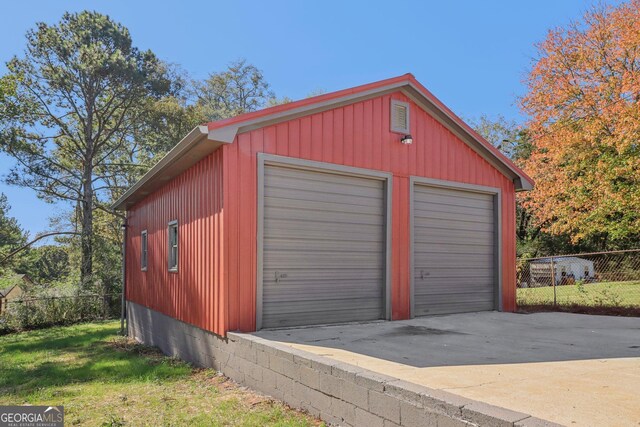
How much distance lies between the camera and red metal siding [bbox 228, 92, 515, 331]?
225 inches

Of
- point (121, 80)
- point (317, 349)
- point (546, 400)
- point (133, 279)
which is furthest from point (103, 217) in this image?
point (546, 400)

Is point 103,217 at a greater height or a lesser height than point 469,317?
greater

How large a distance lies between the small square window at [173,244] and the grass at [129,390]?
1.66m

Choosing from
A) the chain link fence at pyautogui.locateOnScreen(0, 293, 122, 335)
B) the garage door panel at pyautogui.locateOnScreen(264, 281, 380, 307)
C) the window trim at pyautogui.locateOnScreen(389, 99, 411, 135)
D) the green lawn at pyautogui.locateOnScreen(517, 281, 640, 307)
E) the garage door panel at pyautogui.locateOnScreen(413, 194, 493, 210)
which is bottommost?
the chain link fence at pyautogui.locateOnScreen(0, 293, 122, 335)

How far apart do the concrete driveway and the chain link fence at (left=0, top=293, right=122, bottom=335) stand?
11.1 metres

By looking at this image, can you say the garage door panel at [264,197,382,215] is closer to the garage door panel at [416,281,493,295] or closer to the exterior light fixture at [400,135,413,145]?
the exterior light fixture at [400,135,413,145]

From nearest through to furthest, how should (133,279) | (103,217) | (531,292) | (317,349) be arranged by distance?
(317,349)
(133,279)
(531,292)
(103,217)

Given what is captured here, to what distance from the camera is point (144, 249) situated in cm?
1039

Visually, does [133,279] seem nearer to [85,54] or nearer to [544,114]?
[85,54]

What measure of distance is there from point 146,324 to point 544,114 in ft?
55.4

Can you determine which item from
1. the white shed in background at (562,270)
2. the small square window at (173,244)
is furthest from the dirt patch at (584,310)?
the white shed in background at (562,270)

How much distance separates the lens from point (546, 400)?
9.41 feet

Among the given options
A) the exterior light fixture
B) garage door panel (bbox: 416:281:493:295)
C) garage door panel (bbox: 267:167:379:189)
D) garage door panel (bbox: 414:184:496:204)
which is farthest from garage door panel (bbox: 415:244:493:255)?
the exterior light fixture

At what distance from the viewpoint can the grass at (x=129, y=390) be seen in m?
4.17
